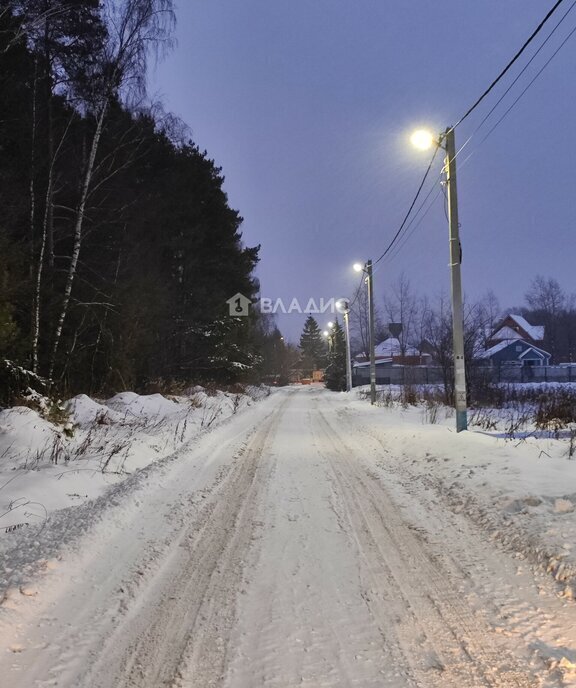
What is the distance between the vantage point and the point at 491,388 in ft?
74.3

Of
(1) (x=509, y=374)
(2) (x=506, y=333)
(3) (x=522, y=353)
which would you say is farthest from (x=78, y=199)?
(2) (x=506, y=333)

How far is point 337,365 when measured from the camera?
164 feet

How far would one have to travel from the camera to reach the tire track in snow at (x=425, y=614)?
2.48m

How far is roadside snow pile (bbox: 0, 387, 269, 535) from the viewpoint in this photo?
5.25 m

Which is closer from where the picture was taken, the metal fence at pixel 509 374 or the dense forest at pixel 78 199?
the dense forest at pixel 78 199

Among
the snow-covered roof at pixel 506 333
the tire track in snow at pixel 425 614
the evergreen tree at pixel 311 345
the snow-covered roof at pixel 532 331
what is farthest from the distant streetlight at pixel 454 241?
the evergreen tree at pixel 311 345

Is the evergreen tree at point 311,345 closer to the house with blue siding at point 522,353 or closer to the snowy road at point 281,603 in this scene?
the house with blue siding at point 522,353

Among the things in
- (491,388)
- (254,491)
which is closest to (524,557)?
(254,491)

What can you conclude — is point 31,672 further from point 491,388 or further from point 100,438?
point 491,388

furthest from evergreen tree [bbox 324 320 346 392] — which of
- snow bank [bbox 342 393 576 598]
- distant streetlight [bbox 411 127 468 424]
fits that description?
snow bank [bbox 342 393 576 598]

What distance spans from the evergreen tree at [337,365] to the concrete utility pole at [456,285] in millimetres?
36339

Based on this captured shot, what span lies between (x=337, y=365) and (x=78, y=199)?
39.1 m

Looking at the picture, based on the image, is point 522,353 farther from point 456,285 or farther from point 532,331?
point 456,285

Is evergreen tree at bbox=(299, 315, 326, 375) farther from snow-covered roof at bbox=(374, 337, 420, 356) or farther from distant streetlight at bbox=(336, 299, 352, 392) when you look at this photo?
distant streetlight at bbox=(336, 299, 352, 392)
